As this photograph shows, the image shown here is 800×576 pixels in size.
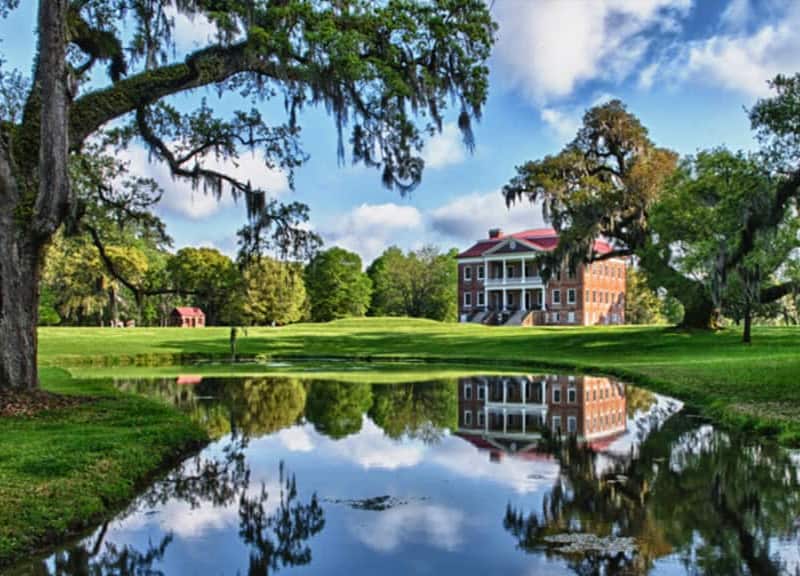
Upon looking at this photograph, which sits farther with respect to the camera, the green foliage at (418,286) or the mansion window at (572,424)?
the green foliage at (418,286)

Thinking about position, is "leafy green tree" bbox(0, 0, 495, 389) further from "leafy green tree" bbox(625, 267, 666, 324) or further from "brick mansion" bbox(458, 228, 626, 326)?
"leafy green tree" bbox(625, 267, 666, 324)

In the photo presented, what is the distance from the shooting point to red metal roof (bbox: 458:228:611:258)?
72.5 meters

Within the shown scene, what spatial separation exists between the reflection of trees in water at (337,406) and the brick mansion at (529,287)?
48.1 m

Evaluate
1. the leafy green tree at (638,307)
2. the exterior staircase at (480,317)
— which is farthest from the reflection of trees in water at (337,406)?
the leafy green tree at (638,307)

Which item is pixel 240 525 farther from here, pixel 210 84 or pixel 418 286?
pixel 418 286

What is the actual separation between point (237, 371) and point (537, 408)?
14.1 metres

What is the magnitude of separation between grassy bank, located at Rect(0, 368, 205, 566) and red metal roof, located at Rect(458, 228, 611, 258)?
206 feet

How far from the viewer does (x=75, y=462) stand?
312 inches

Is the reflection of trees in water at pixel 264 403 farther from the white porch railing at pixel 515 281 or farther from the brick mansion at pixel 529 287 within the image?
the white porch railing at pixel 515 281

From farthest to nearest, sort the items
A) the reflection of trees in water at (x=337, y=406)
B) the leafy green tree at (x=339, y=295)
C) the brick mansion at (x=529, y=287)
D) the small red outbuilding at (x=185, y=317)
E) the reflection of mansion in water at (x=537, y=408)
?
1. the small red outbuilding at (x=185, y=317)
2. the leafy green tree at (x=339, y=295)
3. the brick mansion at (x=529, y=287)
4. the reflection of trees in water at (x=337, y=406)
5. the reflection of mansion in water at (x=537, y=408)

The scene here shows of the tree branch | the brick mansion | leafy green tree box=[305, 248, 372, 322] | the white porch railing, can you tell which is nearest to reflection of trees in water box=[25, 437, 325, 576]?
the tree branch

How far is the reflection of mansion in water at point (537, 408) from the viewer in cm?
1207

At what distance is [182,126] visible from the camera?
1439 centimetres

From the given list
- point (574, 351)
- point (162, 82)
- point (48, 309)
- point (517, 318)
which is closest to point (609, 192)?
point (574, 351)
